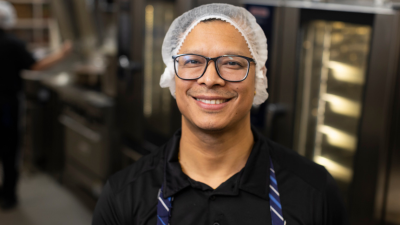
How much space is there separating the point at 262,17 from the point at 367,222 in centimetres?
102

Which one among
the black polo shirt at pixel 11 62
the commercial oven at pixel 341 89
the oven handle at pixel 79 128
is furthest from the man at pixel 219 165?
the black polo shirt at pixel 11 62

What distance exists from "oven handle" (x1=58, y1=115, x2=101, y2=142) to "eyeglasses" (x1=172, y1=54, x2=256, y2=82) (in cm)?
229

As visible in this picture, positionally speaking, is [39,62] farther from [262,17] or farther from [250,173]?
[250,173]

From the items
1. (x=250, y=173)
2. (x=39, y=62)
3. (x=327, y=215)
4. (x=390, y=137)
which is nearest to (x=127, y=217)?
(x=250, y=173)

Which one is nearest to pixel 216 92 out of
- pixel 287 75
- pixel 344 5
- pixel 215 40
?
pixel 215 40

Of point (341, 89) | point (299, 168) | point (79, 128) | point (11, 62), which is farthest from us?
point (79, 128)

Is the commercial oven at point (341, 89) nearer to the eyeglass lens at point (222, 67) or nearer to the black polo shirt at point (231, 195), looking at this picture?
the black polo shirt at point (231, 195)

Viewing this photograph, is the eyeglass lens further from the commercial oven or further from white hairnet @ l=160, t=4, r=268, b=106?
the commercial oven

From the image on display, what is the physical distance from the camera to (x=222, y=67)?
3.55ft

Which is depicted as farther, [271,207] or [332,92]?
[332,92]

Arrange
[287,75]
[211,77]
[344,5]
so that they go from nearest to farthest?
1. [211,77]
2. [344,5]
3. [287,75]

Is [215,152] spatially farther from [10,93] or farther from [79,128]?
[10,93]

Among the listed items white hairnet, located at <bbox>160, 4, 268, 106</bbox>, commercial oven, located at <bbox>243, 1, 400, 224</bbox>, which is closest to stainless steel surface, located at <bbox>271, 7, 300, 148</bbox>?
commercial oven, located at <bbox>243, 1, 400, 224</bbox>

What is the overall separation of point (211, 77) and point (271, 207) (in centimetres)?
36
